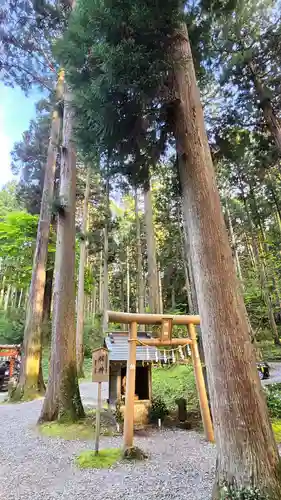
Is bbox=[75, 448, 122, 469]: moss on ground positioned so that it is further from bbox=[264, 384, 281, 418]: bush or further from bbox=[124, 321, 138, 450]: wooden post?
bbox=[264, 384, 281, 418]: bush

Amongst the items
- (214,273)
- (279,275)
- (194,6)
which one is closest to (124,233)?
(279,275)

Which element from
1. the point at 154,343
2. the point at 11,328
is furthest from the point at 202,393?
the point at 11,328

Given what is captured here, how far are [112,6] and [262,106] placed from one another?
5303 millimetres

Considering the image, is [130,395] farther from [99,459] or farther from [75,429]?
[75,429]

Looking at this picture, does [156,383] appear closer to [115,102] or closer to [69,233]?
[69,233]

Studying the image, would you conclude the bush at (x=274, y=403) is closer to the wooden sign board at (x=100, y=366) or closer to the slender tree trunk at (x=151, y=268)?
the wooden sign board at (x=100, y=366)

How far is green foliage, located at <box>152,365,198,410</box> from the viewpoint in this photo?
23.5ft

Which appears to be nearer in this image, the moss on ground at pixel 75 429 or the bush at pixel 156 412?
the moss on ground at pixel 75 429

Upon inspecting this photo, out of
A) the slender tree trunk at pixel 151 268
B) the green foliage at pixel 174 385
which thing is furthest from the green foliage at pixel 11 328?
the slender tree trunk at pixel 151 268

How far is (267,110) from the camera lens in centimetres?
695

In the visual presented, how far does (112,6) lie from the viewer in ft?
9.92

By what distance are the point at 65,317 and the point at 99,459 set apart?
2709 mm

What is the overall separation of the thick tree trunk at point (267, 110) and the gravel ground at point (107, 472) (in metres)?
6.54

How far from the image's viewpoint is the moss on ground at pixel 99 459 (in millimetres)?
3518
